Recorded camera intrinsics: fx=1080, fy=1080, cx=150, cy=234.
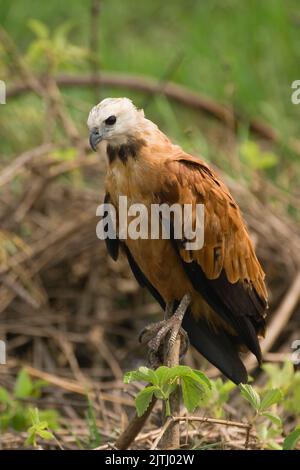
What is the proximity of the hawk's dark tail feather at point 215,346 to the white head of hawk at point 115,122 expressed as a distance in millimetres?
838

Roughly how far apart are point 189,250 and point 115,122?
2.00ft

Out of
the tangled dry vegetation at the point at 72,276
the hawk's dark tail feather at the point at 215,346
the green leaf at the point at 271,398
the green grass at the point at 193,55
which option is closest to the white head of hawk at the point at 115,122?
the hawk's dark tail feather at the point at 215,346

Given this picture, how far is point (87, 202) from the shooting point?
6953 millimetres

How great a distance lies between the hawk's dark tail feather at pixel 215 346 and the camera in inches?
179

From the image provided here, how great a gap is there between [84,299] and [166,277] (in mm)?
2297

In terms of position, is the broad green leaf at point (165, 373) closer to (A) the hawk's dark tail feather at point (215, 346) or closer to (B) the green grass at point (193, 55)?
(A) the hawk's dark tail feather at point (215, 346)

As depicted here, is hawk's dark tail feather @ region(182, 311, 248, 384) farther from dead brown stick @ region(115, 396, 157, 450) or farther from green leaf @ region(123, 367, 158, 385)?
green leaf @ region(123, 367, 158, 385)

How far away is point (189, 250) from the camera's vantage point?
448 centimetres

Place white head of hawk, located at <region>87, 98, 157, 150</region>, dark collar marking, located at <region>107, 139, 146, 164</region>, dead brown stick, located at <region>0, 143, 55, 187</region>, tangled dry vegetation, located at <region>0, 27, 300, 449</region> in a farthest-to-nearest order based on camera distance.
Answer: tangled dry vegetation, located at <region>0, 27, 300, 449</region> < dead brown stick, located at <region>0, 143, 55, 187</region> < dark collar marking, located at <region>107, 139, 146, 164</region> < white head of hawk, located at <region>87, 98, 157, 150</region>

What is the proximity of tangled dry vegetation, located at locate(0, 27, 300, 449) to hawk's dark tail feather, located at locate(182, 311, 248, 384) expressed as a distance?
1.38 m

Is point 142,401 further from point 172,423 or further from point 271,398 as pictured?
point 271,398

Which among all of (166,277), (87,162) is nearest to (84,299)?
(87,162)

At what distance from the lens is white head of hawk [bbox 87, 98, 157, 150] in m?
4.34

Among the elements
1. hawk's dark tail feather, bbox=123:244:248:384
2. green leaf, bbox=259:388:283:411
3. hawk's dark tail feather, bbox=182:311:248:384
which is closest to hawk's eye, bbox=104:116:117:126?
hawk's dark tail feather, bbox=123:244:248:384
